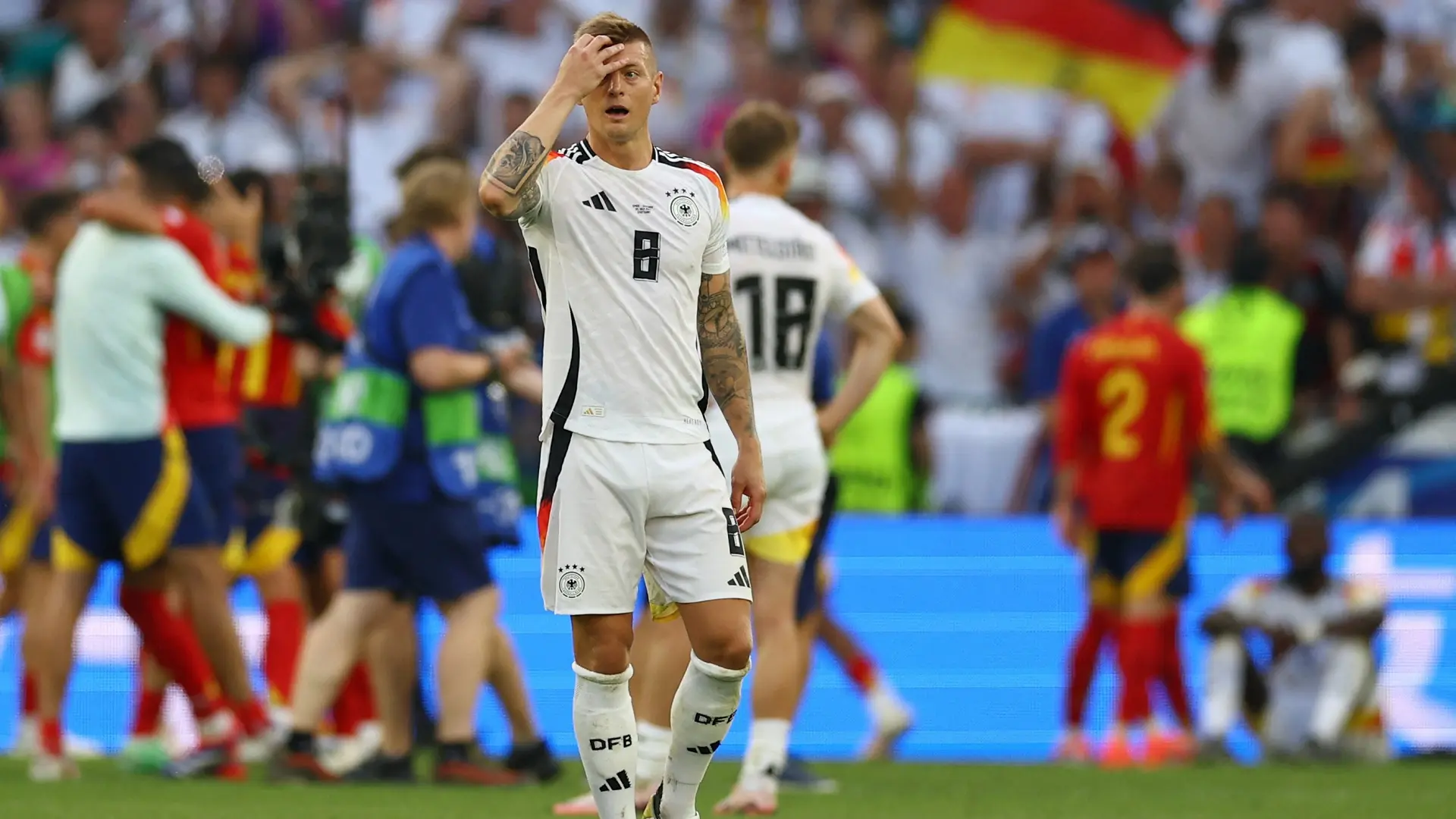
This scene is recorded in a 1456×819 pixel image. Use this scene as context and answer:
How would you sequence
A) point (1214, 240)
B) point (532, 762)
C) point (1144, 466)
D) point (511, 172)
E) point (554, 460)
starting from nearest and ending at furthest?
point (511, 172) < point (554, 460) < point (532, 762) < point (1144, 466) < point (1214, 240)

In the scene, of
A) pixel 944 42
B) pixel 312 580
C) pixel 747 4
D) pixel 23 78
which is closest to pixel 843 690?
pixel 312 580

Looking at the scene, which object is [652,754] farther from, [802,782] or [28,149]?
[28,149]

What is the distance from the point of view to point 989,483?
43.8 ft

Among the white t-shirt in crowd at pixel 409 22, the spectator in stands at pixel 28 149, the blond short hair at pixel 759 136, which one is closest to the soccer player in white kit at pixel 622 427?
the blond short hair at pixel 759 136

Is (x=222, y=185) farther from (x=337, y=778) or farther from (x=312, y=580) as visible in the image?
(x=337, y=778)

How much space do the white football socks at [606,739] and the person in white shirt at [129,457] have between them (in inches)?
144

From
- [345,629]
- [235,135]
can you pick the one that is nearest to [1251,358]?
[345,629]

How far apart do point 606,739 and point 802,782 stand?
141 inches

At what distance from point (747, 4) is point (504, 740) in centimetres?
722

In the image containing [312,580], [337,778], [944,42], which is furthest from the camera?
[944,42]

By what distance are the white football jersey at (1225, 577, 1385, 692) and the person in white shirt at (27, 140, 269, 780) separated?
5297 mm

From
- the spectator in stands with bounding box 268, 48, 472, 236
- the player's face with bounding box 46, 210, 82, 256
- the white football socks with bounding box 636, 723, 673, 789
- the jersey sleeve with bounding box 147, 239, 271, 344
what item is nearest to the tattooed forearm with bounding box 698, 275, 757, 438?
the white football socks with bounding box 636, 723, 673, 789

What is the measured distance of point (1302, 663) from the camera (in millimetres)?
11586

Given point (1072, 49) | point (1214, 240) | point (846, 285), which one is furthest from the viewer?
point (1072, 49)
